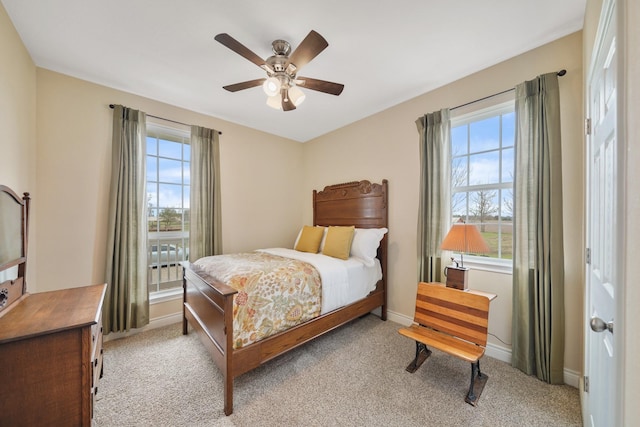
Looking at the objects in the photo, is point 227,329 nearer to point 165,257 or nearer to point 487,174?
point 165,257

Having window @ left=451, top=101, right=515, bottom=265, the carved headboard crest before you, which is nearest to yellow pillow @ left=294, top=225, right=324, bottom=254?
the carved headboard crest

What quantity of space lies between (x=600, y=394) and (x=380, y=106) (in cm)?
306

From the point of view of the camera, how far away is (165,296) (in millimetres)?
2947

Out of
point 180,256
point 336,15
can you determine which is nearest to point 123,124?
point 180,256

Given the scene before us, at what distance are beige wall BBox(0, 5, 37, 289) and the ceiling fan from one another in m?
1.49

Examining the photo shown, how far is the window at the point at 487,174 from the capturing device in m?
2.27

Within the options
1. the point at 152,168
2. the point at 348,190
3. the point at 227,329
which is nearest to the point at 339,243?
the point at 348,190

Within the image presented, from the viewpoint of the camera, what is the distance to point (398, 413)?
1.63 meters

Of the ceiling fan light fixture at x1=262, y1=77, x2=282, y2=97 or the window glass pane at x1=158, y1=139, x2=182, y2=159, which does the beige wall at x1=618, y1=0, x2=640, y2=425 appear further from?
the window glass pane at x1=158, y1=139, x2=182, y2=159

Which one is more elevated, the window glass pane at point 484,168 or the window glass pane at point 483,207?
the window glass pane at point 484,168

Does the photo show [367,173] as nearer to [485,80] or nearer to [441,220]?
[441,220]

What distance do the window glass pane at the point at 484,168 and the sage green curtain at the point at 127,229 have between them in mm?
3577

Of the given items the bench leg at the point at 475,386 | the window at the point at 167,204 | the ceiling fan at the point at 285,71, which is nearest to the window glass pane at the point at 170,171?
the window at the point at 167,204

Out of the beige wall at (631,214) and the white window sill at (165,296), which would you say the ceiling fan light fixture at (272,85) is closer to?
the beige wall at (631,214)
